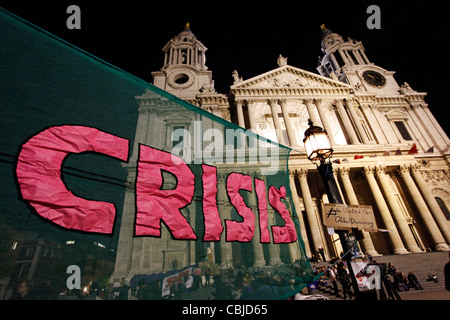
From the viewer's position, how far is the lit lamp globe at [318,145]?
5.36 metres

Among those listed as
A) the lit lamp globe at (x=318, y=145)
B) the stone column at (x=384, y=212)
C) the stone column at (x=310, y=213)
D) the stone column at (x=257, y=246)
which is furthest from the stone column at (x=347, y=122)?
the stone column at (x=257, y=246)

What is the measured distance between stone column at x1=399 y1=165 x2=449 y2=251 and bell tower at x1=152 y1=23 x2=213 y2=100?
2297cm

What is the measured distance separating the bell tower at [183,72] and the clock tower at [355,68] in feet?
56.9

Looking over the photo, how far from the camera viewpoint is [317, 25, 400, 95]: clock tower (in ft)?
89.4

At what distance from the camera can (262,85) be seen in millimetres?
23844

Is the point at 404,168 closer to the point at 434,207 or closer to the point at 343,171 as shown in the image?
the point at 434,207

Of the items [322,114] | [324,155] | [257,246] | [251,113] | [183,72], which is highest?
[183,72]

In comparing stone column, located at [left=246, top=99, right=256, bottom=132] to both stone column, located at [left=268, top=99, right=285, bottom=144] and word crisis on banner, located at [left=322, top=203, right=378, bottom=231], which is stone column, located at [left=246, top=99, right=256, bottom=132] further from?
word crisis on banner, located at [left=322, top=203, right=378, bottom=231]

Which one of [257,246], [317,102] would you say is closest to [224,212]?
[257,246]

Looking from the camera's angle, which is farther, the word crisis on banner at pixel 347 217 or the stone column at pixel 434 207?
the stone column at pixel 434 207

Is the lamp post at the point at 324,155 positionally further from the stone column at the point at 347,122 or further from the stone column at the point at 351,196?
the stone column at the point at 347,122

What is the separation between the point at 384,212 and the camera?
16.8 m

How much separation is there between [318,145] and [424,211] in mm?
19172
